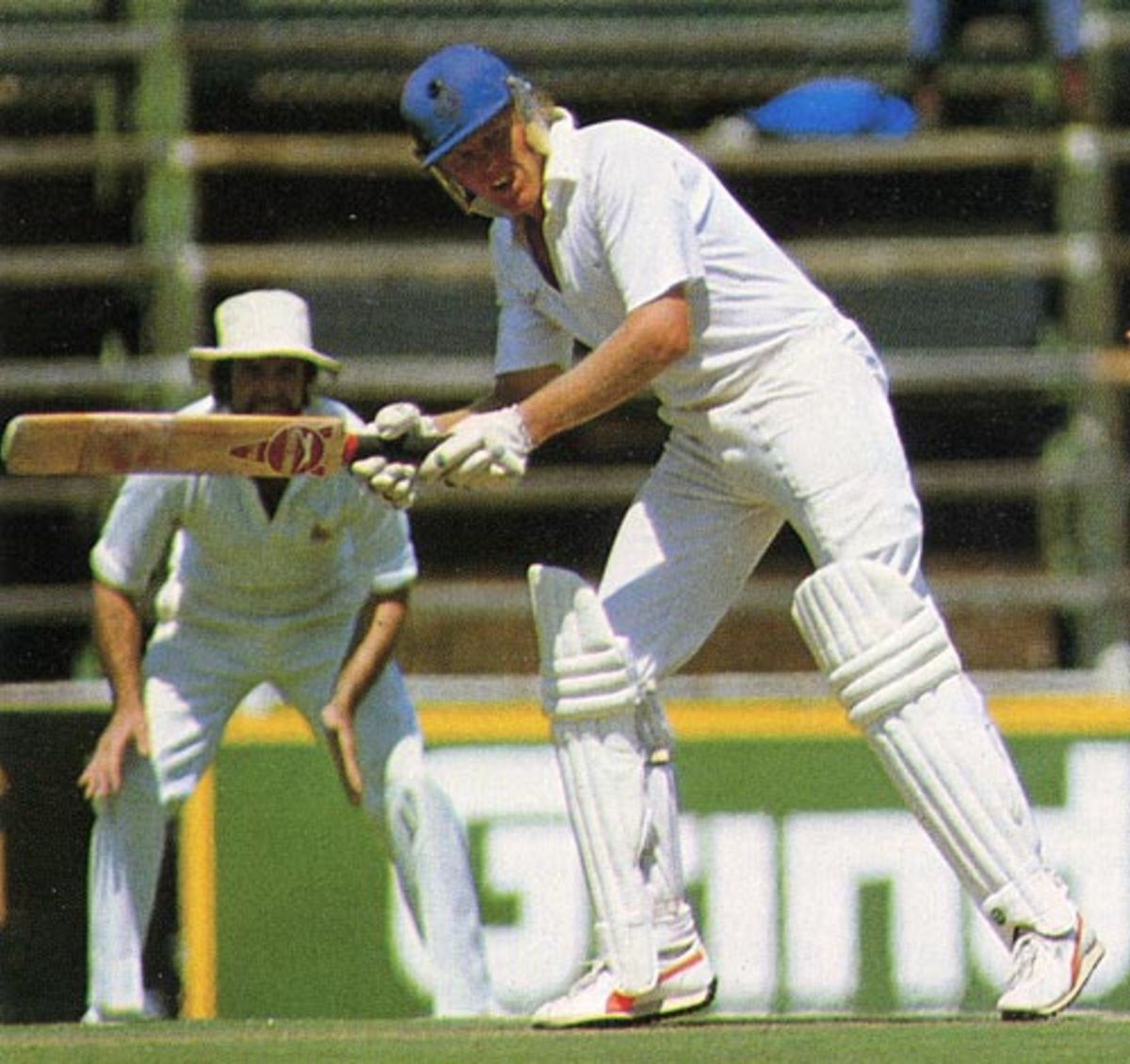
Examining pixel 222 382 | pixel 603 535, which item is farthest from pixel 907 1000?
pixel 222 382

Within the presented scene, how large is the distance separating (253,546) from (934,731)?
231 centimetres

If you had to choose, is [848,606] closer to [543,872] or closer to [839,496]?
[839,496]

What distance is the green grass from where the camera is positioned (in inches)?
151

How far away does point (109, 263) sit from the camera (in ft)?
23.8

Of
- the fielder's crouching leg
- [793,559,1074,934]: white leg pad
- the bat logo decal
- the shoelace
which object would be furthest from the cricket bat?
the fielder's crouching leg

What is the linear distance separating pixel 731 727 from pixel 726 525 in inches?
86.0

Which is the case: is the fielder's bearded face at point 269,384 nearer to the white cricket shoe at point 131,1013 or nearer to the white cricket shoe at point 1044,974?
the white cricket shoe at point 131,1013

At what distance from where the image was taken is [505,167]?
4.36 metres

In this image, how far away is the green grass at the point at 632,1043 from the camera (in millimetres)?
3826

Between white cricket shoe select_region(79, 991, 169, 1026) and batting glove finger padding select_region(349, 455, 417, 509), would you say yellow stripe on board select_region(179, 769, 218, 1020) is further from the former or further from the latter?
batting glove finger padding select_region(349, 455, 417, 509)

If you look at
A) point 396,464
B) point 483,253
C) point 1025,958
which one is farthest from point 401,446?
point 483,253

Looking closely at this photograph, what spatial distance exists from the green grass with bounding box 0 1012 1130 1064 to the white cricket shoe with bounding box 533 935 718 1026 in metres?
0.03

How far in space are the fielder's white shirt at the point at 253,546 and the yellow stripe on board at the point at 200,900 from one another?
44cm

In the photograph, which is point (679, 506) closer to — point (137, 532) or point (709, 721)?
point (137, 532)
